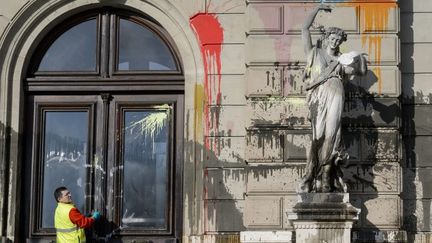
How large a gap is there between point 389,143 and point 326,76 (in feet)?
5.55

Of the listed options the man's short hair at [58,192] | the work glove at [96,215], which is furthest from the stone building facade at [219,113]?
the man's short hair at [58,192]

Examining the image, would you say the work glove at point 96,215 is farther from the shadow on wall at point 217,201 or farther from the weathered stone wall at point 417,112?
the weathered stone wall at point 417,112

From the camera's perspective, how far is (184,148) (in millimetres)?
14273

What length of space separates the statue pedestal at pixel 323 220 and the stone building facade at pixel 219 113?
2.04 feet

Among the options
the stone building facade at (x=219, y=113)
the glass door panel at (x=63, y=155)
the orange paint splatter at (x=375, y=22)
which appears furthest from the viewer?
the glass door panel at (x=63, y=155)

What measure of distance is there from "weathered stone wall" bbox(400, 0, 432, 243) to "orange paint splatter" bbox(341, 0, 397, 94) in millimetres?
528

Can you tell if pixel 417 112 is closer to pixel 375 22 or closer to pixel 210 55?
pixel 375 22

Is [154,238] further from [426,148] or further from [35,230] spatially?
[426,148]

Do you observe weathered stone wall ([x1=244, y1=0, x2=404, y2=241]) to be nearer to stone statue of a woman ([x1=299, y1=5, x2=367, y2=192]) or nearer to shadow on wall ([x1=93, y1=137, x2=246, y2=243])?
shadow on wall ([x1=93, y1=137, x2=246, y2=243])

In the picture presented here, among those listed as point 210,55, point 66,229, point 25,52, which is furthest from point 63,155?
point 210,55

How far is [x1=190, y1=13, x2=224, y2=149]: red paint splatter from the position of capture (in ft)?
46.3

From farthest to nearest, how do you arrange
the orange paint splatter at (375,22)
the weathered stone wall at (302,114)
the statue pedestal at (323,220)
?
the orange paint splatter at (375,22) → the weathered stone wall at (302,114) → the statue pedestal at (323,220)

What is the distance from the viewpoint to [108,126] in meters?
14.6

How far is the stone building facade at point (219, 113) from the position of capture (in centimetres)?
1358
